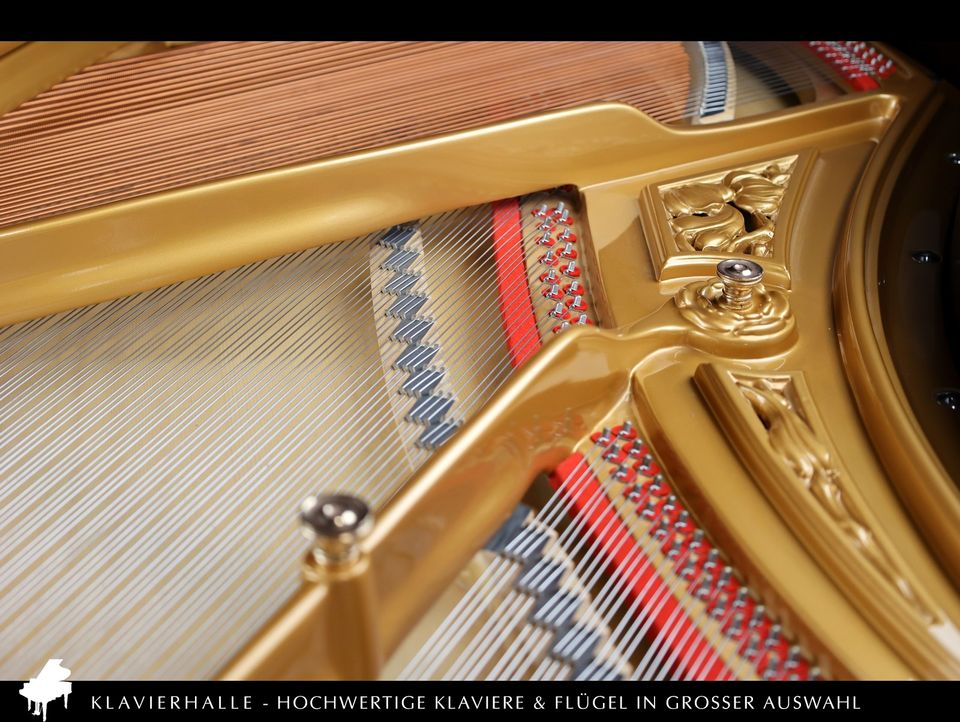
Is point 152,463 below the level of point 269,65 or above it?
below

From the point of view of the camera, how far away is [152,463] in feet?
5.39

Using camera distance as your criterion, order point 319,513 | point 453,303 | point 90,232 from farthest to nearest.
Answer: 1. point 453,303
2. point 90,232
3. point 319,513

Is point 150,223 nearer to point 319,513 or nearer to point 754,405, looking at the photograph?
point 319,513

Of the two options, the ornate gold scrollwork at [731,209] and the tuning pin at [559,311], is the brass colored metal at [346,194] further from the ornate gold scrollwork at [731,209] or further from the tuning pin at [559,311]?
the tuning pin at [559,311]

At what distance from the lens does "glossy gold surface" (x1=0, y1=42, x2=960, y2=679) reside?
1271mm
